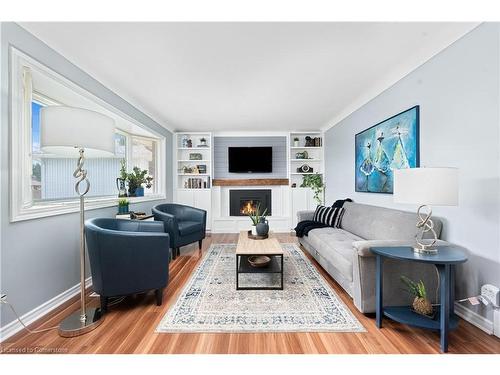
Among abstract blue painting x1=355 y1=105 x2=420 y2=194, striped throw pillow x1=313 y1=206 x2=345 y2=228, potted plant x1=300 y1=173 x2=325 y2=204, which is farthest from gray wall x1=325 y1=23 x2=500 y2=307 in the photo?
potted plant x1=300 y1=173 x2=325 y2=204

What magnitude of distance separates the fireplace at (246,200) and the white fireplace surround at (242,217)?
0.08 meters

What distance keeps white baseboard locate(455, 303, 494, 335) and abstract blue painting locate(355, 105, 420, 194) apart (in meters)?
1.34

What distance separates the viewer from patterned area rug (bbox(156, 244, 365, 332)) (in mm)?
1720

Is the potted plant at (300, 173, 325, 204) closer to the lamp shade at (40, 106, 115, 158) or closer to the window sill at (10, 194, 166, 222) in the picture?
the window sill at (10, 194, 166, 222)

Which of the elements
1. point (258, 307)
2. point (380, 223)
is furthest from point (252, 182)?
point (258, 307)

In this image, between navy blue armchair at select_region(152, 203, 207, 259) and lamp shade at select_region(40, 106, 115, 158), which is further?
navy blue armchair at select_region(152, 203, 207, 259)

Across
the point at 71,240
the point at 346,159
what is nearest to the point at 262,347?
the point at 71,240

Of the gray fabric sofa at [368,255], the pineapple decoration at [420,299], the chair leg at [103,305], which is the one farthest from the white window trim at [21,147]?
the pineapple decoration at [420,299]

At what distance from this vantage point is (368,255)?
1790 mm

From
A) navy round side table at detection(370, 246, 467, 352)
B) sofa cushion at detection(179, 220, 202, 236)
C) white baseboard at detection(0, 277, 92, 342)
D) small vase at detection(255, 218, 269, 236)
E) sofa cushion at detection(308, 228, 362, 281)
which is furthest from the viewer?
sofa cushion at detection(179, 220, 202, 236)

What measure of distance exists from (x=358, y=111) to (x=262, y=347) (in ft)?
11.6

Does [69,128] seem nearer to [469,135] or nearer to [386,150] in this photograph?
[469,135]

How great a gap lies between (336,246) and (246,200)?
3141 millimetres

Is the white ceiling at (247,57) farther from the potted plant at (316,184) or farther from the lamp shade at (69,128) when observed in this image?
the potted plant at (316,184)
